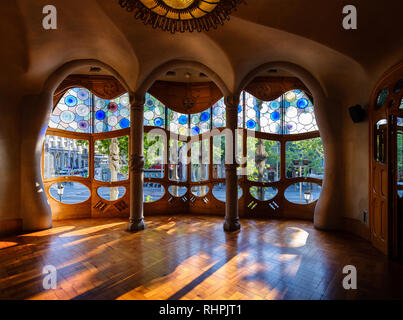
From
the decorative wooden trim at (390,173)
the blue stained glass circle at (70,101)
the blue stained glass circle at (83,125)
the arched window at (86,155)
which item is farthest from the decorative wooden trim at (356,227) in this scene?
the blue stained glass circle at (70,101)

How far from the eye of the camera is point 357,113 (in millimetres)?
4285

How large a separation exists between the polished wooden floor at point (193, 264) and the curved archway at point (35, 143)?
0.48m

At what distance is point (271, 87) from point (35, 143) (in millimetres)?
5910

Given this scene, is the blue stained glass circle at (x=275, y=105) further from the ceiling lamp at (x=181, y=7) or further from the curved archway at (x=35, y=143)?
the curved archway at (x=35, y=143)

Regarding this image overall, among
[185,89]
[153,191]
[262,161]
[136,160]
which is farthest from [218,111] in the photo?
[153,191]

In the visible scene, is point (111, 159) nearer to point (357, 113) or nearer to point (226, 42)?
point (226, 42)

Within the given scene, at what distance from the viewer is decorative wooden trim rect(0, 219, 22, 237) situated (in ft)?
14.6

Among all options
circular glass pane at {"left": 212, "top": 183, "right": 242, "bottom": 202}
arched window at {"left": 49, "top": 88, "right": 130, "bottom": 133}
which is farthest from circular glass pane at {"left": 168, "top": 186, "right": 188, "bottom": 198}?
arched window at {"left": 49, "top": 88, "right": 130, "bottom": 133}

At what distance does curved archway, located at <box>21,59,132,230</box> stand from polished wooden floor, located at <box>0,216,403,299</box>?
482mm

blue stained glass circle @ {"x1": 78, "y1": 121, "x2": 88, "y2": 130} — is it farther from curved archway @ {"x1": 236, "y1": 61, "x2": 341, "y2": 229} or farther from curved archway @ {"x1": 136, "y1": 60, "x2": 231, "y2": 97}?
curved archway @ {"x1": 236, "y1": 61, "x2": 341, "y2": 229}

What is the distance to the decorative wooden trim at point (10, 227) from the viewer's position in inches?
175

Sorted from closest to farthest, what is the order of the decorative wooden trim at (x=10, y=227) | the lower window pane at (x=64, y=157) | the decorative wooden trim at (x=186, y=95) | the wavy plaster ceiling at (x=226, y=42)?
the wavy plaster ceiling at (x=226, y=42), the decorative wooden trim at (x=10, y=227), the lower window pane at (x=64, y=157), the decorative wooden trim at (x=186, y=95)
